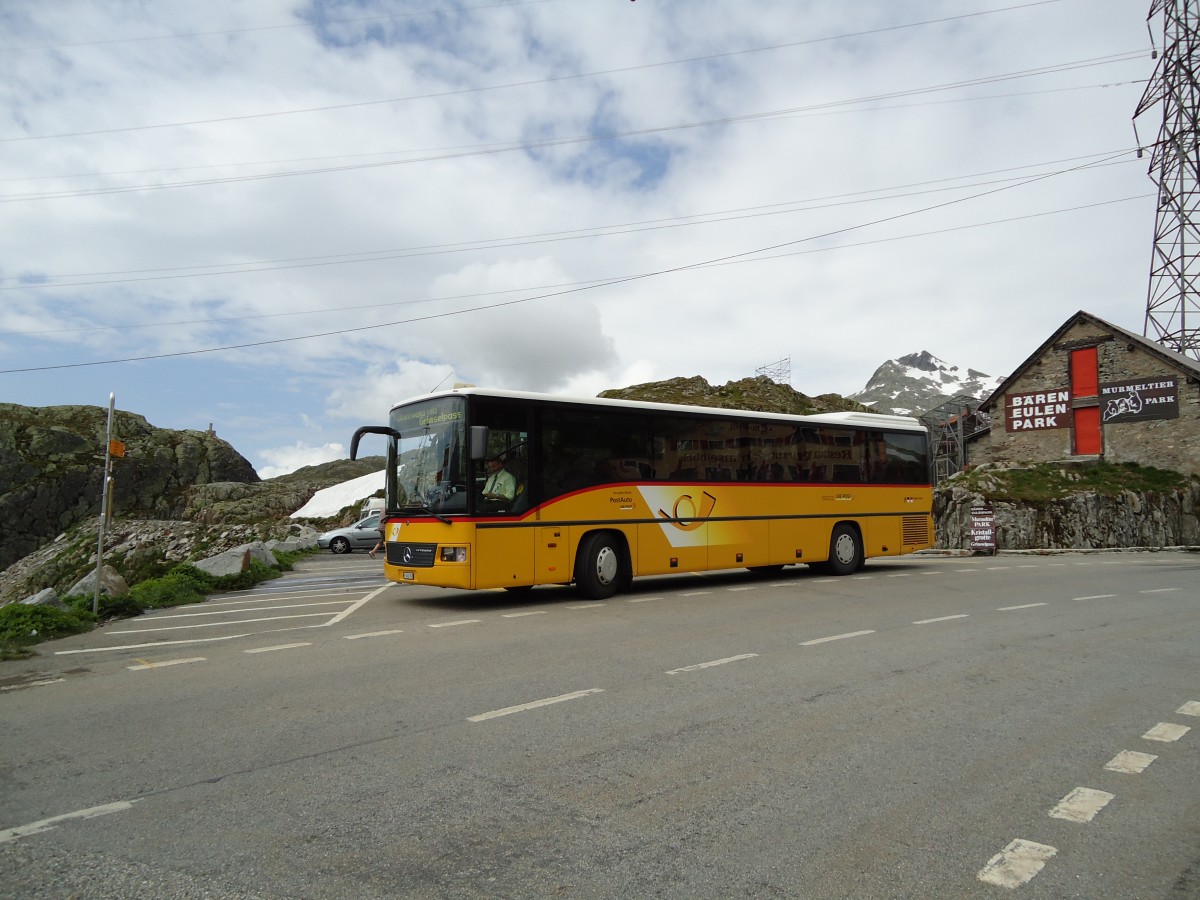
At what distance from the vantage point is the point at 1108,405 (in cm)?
3897

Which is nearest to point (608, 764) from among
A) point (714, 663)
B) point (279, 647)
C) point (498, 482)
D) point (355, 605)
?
point (714, 663)

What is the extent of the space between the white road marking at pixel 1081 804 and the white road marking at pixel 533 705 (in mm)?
3347

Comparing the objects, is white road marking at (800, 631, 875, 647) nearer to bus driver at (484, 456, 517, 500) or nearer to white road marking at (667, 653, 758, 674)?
white road marking at (667, 653, 758, 674)

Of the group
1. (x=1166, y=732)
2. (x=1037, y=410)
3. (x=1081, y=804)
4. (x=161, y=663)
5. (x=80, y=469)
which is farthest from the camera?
(x=80, y=469)

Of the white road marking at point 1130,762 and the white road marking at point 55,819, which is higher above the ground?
the white road marking at point 55,819

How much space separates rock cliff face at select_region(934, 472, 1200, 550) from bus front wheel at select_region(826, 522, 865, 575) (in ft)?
48.5

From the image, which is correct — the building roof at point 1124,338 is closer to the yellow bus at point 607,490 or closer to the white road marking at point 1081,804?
the yellow bus at point 607,490

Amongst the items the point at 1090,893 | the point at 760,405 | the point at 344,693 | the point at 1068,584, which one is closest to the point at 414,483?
the point at 344,693

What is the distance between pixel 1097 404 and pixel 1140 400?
1.86m

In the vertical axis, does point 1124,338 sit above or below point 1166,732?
above

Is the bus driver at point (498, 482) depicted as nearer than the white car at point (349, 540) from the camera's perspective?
Yes

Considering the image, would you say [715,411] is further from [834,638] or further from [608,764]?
[608,764]

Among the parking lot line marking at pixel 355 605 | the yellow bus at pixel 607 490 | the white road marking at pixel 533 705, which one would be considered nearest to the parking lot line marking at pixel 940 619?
the yellow bus at pixel 607 490

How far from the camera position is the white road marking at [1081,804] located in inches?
159
